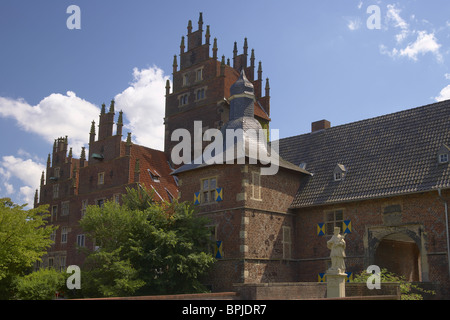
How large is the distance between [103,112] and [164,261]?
16.7m

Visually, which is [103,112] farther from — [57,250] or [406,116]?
[406,116]

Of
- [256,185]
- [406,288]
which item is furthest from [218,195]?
[406,288]

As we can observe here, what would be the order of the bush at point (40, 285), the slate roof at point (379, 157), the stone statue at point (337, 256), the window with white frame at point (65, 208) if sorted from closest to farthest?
1. the stone statue at point (337, 256)
2. the bush at point (40, 285)
3. the slate roof at point (379, 157)
4. the window with white frame at point (65, 208)

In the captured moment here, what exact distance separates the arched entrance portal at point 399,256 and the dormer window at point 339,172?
349 centimetres

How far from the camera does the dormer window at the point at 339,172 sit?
24516 millimetres

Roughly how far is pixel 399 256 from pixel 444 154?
5972mm

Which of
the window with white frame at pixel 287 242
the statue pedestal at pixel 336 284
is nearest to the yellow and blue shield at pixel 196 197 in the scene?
the window with white frame at pixel 287 242

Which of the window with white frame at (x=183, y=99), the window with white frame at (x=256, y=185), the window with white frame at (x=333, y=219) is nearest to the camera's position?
the window with white frame at (x=256, y=185)

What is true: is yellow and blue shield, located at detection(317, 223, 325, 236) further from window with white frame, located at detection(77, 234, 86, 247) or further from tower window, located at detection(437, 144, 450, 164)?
window with white frame, located at detection(77, 234, 86, 247)

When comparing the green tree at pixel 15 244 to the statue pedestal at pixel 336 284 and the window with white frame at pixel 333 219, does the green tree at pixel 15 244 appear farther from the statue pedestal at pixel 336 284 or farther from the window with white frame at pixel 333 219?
the window with white frame at pixel 333 219

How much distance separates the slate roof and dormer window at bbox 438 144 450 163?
26 cm

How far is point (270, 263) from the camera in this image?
23.3 m
